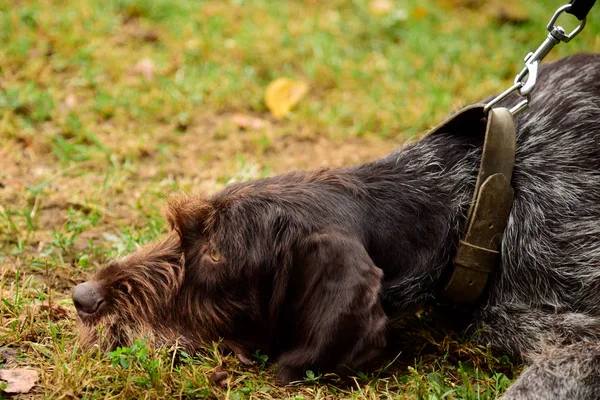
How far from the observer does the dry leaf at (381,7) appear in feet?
30.9

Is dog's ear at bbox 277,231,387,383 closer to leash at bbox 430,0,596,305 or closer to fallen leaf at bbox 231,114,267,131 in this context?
leash at bbox 430,0,596,305

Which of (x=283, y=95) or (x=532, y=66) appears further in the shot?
(x=283, y=95)

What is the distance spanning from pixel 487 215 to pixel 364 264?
33.7 inches

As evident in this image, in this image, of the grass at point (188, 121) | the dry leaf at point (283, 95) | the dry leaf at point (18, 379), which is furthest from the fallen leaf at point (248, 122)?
the dry leaf at point (18, 379)

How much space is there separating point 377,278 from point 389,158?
3.34ft

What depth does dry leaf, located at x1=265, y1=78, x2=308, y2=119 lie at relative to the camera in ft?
24.8

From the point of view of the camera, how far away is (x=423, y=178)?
4.36m

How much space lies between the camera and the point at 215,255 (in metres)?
4.05

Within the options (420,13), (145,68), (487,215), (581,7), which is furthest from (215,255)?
(420,13)

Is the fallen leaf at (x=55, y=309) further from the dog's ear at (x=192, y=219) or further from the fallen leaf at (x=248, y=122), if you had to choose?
the fallen leaf at (x=248, y=122)

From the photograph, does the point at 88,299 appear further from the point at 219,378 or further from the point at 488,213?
the point at 488,213

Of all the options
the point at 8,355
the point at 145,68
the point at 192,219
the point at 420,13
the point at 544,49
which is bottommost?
the point at 8,355

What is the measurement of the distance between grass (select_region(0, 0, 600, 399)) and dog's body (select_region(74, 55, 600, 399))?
0.21 m

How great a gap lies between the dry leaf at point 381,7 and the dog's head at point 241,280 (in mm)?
5732
